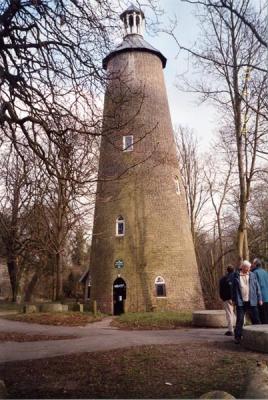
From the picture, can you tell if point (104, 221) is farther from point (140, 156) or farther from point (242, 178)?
point (242, 178)

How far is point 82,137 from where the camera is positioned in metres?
8.77

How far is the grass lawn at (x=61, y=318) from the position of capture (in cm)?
1806

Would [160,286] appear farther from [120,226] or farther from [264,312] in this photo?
[264,312]

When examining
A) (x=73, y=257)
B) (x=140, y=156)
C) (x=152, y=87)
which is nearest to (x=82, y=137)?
(x=140, y=156)

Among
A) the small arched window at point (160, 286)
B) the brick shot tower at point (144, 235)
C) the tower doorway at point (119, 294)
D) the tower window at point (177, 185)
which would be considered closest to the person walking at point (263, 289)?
the brick shot tower at point (144, 235)

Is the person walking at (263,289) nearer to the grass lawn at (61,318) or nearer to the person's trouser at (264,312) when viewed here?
the person's trouser at (264,312)

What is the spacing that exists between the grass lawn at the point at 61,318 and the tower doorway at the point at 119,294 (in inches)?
83.9

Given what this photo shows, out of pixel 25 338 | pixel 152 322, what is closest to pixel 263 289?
pixel 25 338

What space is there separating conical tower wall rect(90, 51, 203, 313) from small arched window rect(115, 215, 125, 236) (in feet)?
0.55

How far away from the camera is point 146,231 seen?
23.9 m

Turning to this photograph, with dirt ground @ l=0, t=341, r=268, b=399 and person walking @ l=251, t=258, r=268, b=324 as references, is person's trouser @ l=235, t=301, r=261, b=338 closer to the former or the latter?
person walking @ l=251, t=258, r=268, b=324

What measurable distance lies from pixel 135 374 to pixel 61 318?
40.9ft

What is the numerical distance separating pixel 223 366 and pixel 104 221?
17.7 m

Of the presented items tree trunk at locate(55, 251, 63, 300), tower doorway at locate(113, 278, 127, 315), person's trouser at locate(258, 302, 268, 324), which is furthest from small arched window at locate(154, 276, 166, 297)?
person's trouser at locate(258, 302, 268, 324)
